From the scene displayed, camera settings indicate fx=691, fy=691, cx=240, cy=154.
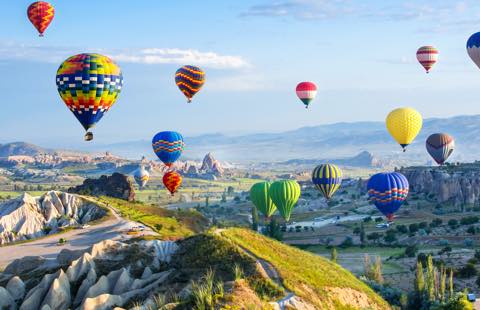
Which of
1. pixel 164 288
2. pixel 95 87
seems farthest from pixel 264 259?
pixel 95 87

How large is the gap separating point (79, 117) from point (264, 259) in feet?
143

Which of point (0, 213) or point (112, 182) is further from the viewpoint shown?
point (112, 182)

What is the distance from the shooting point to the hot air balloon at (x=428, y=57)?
152375 mm

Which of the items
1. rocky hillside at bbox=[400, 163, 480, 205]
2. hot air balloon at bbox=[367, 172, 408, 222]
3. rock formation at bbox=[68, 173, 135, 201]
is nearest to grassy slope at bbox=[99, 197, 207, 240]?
rock formation at bbox=[68, 173, 135, 201]

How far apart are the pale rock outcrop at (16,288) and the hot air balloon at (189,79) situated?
90148mm

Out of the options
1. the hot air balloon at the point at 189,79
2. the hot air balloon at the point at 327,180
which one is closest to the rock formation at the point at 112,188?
the hot air balloon at the point at 189,79

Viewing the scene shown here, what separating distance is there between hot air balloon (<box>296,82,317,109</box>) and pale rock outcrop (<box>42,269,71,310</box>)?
11017 cm

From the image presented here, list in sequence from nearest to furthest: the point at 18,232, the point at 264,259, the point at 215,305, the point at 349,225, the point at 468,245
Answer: the point at 215,305 → the point at 264,259 → the point at 18,232 → the point at 468,245 → the point at 349,225

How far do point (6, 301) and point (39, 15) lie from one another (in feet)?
280

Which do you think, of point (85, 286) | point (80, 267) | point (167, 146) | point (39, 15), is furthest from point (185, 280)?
point (39, 15)

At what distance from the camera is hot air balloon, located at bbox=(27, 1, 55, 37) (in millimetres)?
124688

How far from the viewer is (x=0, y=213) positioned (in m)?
114

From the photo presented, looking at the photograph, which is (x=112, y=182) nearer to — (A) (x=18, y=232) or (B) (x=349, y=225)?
(A) (x=18, y=232)

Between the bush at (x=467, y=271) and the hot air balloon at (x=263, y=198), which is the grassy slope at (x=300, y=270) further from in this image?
the hot air balloon at (x=263, y=198)
